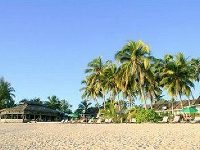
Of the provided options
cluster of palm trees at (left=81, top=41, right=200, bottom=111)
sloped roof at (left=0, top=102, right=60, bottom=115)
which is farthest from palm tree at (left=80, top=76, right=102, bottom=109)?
sloped roof at (left=0, top=102, right=60, bottom=115)

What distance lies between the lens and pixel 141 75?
45.8m

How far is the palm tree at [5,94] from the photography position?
9744 cm

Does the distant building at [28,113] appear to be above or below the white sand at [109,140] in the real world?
above

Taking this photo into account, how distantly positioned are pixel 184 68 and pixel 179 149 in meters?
41.8

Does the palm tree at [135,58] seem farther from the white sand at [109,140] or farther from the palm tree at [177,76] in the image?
the white sand at [109,140]

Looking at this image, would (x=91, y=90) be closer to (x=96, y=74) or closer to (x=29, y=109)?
(x=96, y=74)

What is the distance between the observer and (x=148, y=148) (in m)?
12.4

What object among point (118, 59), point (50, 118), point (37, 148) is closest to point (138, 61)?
point (118, 59)

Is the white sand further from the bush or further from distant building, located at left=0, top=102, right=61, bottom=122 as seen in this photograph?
distant building, located at left=0, top=102, right=61, bottom=122

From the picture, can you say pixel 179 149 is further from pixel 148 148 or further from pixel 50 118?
pixel 50 118

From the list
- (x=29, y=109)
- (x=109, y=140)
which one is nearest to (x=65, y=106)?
(x=29, y=109)

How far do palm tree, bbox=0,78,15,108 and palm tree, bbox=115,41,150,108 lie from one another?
56853mm

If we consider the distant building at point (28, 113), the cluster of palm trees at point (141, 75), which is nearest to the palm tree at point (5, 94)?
the distant building at point (28, 113)

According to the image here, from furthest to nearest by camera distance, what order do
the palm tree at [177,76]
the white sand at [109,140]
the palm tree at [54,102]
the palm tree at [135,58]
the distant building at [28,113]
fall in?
the palm tree at [54,102] → the distant building at [28,113] → the palm tree at [177,76] → the palm tree at [135,58] → the white sand at [109,140]
